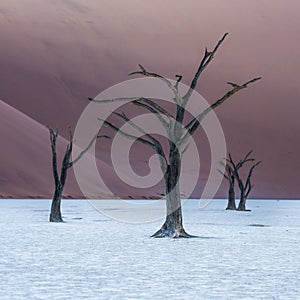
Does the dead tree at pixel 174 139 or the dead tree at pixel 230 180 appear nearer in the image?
the dead tree at pixel 174 139

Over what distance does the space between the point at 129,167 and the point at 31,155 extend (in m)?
43.6

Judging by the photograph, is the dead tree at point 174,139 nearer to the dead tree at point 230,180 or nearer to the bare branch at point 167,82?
the bare branch at point 167,82

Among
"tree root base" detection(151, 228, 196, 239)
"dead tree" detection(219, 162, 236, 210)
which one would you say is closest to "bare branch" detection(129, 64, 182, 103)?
"tree root base" detection(151, 228, 196, 239)

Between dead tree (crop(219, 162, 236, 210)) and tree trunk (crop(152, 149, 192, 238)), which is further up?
dead tree (crop(219, 162, 236, 210))

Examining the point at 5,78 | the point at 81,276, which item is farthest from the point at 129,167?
the point at 81,276

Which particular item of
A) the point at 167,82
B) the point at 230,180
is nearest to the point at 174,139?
the point at 167,82

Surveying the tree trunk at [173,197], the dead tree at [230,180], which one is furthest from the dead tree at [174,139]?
the dead tree at [230,180]

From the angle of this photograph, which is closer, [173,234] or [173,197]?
[173,234]

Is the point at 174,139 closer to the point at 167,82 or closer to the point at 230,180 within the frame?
the point at 167,82

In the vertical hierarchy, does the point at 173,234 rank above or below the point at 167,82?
below

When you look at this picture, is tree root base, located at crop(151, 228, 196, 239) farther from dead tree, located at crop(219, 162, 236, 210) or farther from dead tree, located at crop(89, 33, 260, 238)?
dead tree, located at crop(219, 162, 236, 210)

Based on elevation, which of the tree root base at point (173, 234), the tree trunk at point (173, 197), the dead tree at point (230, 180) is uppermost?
the dead tree at point (230, 180)

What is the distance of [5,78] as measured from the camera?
126 meters

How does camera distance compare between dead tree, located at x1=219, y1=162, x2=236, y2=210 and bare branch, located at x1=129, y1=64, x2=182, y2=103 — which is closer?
bare branch, located at x1=129, y1=64, x2=182, y2=103
